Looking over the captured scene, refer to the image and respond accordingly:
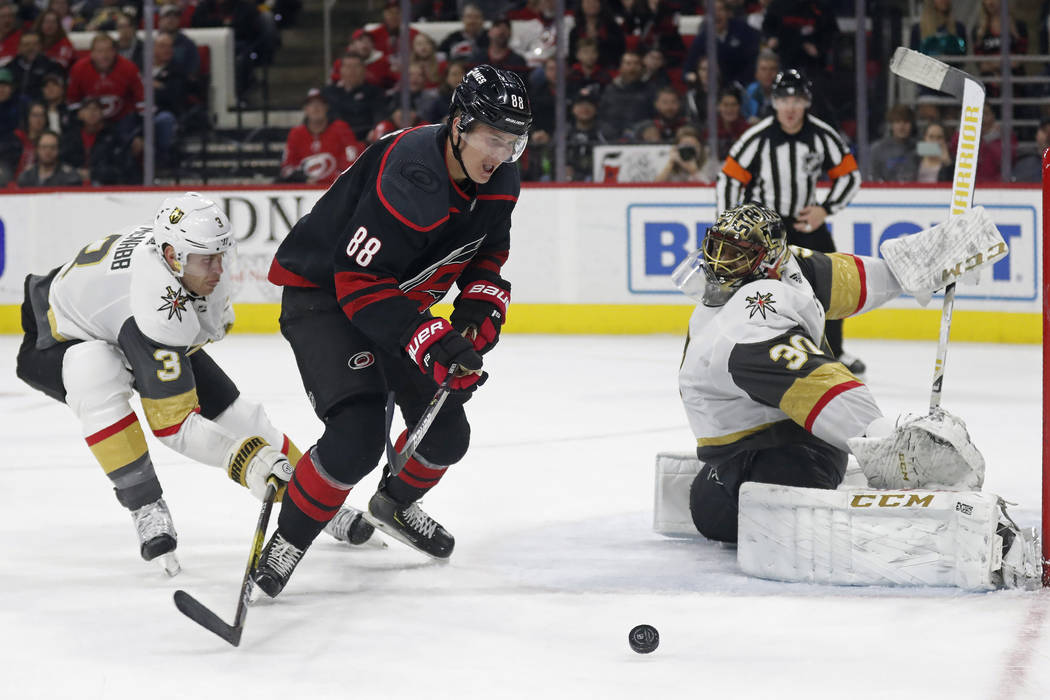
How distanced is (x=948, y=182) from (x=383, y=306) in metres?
5.23

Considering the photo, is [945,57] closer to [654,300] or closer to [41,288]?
[654,300]

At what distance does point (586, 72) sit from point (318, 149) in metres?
1.60

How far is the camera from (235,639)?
110 inches

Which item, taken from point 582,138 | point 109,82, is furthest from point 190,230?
point 109,82

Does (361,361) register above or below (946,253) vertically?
below

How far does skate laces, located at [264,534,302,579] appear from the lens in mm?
3070

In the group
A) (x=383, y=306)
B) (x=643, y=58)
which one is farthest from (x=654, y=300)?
(x=383, y=306)

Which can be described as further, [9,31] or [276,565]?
[9,31]

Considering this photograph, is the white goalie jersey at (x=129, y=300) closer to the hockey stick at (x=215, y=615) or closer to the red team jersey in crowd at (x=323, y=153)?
the hockey stick at (x=215, y=615)

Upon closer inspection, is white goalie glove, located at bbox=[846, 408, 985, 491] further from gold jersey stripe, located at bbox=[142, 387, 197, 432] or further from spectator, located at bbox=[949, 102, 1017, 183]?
spectator, located at bbox=[949, 102, 1017, 183]

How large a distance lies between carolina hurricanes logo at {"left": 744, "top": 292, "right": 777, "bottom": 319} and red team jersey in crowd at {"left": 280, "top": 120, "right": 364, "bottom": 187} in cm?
559

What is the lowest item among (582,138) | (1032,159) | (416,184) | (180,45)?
(416,184)

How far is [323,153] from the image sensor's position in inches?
336

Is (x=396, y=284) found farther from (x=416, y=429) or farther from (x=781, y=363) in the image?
(x=781, y=363)
